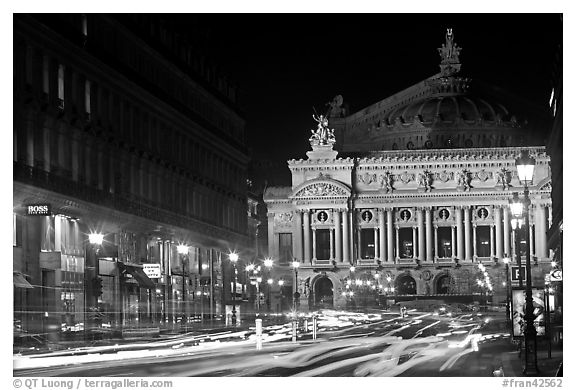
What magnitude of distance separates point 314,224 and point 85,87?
402ft

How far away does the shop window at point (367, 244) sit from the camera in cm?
18638

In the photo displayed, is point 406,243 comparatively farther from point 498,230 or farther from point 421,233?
point 498,230

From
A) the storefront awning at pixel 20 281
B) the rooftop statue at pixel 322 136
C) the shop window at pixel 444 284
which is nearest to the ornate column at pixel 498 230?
the shop window at pixel 444 284

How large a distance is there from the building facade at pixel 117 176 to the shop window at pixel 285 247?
3269 inches

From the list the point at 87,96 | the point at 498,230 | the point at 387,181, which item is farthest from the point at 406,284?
the point at 87,96

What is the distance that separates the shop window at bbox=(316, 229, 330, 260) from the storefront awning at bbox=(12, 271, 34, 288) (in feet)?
442

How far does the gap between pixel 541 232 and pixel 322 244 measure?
29.4m

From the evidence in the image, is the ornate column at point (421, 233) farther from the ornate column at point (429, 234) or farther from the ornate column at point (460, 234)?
the ornate column at point (460, 234)

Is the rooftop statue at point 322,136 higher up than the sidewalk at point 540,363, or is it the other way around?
the rooftop statue at point 322,136

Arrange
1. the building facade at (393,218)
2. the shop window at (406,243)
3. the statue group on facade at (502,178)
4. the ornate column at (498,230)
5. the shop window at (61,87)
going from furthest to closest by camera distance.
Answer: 1. the shop window at (406,243)
2. the building facade at (393,218)
3. the ornate column at (498,230)
4. the statue group on facade at (502,178)
5. the shop window at (61,87)

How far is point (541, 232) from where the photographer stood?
7008 inches

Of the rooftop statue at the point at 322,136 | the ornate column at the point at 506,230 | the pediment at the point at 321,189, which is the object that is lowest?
the ornate column at the point at 506,230

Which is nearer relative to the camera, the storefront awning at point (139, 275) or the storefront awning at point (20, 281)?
the storefront awning at point (20, 281)

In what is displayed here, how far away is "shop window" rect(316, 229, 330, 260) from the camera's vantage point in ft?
611
